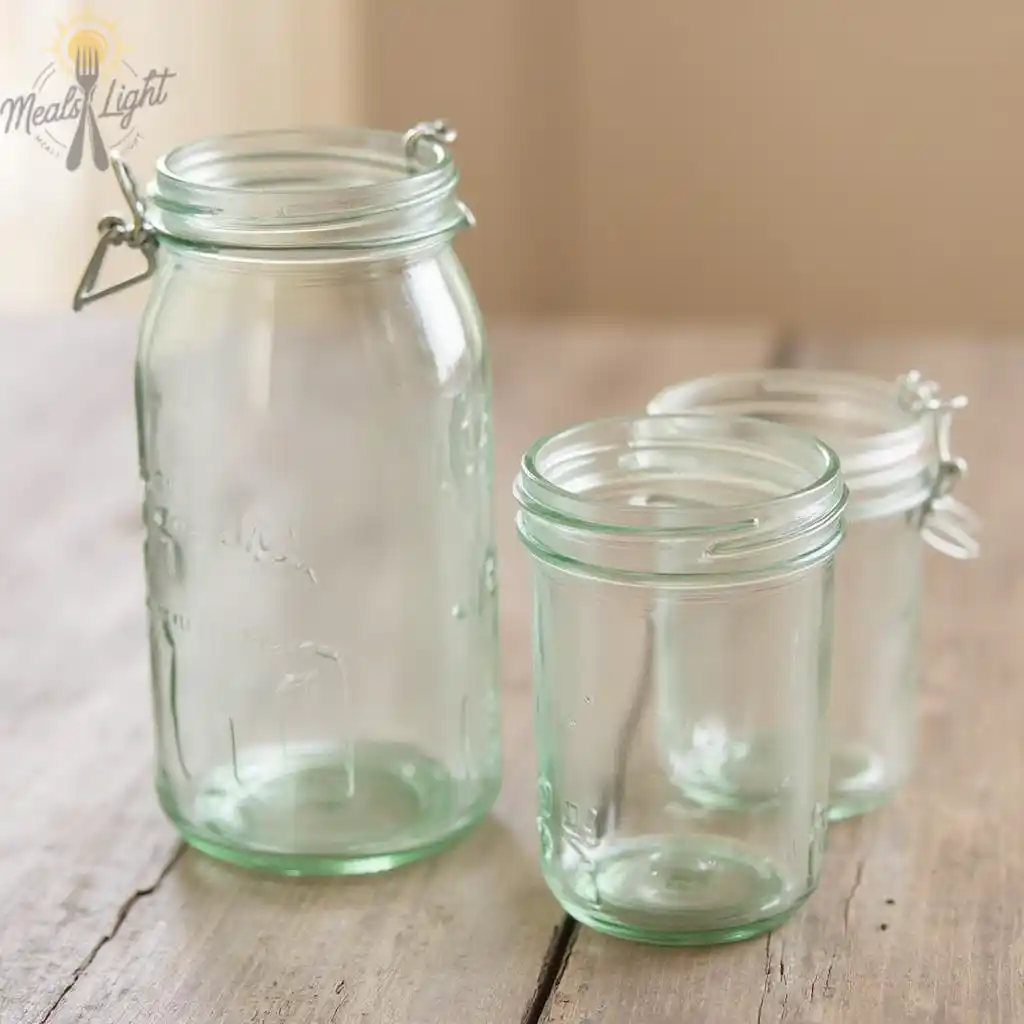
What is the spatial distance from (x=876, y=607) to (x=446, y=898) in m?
0.24

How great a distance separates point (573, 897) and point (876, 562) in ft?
0.70

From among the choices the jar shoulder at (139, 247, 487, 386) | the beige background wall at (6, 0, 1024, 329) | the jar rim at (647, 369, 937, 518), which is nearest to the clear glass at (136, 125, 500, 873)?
the jar shoulder at (139, 247, 487, 386)

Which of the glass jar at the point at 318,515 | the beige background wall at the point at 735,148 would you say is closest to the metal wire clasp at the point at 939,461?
the glass jar at the point at 318,515

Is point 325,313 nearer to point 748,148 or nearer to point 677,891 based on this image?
point 677,891

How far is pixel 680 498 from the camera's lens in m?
0.69

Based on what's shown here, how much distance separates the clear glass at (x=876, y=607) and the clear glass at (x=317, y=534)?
12 centimetres

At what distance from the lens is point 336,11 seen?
170 cm

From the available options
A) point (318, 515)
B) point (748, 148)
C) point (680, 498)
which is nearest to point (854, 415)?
point (680, 498)

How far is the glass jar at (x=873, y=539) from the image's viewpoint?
0.75 m

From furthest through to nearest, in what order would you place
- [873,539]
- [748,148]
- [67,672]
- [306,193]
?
[748,148] < [67,672] < [873,539] < [306,193]

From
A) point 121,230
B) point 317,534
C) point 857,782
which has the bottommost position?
point 857,782

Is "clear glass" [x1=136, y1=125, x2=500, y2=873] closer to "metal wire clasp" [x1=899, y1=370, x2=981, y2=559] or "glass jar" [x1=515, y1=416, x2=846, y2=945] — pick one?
"glass jar" [x1=515, y1=416, x2=846, y2=945]

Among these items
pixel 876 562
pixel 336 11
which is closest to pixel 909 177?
pixel 336 11

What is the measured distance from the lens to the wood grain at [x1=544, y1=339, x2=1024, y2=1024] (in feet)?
1.99
